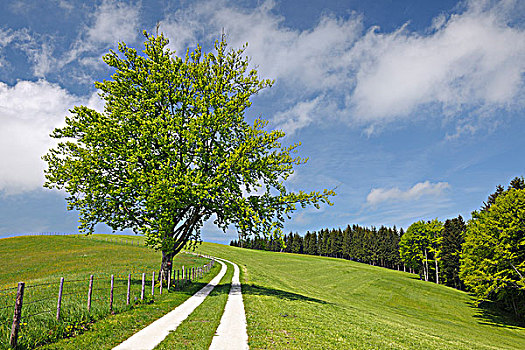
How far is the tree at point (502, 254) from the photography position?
117 ft

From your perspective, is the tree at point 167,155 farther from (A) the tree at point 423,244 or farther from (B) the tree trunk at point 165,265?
(A) the tree at point 423,244

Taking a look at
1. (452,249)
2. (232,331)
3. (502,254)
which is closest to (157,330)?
(232,331)

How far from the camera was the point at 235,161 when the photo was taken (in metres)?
22.0

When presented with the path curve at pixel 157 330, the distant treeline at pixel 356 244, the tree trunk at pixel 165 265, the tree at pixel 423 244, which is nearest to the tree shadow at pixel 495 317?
the tree at pixel 423 244

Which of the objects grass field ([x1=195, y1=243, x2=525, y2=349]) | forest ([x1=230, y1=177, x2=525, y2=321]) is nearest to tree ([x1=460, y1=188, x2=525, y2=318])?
forest ([x1=230, y1=177, x2=525, y2=321])

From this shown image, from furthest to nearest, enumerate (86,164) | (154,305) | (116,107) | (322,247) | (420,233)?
(322,247) < (420,233) < (116,107) < (86,164) < (154,305)

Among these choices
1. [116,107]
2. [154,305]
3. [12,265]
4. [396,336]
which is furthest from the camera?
[12,265]

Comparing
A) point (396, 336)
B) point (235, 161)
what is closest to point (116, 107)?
point (235, 161)

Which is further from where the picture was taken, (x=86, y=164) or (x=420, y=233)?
(x=420, y=233)

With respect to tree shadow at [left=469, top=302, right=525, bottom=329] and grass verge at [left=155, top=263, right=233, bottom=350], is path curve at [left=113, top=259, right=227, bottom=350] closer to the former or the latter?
grass verge at [left=155, top=263, right=233, bottom=350]

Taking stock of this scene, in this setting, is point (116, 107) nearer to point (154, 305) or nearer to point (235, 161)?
point (235, 161)

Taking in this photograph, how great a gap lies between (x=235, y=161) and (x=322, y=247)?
154 m

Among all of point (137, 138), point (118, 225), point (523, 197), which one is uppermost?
point (137, 138)

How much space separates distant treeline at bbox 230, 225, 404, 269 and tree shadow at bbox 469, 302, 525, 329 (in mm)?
61323
